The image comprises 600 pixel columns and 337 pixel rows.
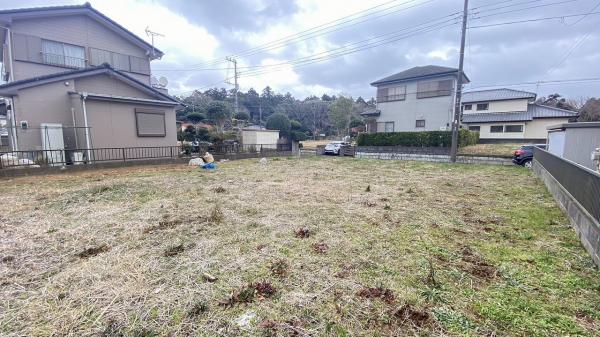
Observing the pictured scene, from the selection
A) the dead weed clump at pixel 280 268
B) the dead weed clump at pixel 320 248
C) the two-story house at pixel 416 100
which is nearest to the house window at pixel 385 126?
the two-story house at pixel 416 100

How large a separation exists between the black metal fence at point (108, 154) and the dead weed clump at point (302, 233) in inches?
347

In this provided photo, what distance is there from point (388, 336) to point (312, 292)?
63cm

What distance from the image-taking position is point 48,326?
1.63 m

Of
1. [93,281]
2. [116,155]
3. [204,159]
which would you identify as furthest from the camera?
[204,159]

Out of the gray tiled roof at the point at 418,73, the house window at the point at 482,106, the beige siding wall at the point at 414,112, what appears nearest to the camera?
the gray tiled roof at the point at 418,73

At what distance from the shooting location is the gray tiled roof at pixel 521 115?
62.0ft

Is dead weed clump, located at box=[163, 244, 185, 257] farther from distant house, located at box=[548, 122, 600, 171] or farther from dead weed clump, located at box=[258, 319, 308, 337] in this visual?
distant house, located at box=[548, 122, 600, 171]

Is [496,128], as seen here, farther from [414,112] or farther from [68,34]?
[68,34]

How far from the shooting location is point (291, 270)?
235 centimetres

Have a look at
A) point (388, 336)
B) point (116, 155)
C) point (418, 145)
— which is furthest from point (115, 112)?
point (418, 145)

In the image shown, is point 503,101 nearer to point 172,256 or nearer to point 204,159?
point 204,159

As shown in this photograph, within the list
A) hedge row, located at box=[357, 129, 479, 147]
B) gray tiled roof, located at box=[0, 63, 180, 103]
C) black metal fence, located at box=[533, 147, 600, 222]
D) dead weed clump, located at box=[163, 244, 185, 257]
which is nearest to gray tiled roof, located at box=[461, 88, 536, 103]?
hedge row, located at box=[357, 129, 479, 147]

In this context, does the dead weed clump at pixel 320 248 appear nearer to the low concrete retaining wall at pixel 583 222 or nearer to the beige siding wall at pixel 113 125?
the low concrete retaining wall at pixel 583 222

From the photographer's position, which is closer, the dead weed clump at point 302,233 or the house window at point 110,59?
the dead weed clump at point 302,233
